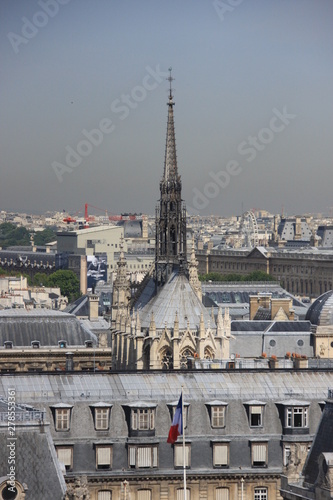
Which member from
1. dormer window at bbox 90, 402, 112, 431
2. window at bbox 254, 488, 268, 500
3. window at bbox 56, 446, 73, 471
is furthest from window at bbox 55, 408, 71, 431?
window at bbox 254, 488, 268, 500

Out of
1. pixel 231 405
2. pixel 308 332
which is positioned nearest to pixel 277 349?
pixel 308 332

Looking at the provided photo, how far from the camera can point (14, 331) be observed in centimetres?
12475

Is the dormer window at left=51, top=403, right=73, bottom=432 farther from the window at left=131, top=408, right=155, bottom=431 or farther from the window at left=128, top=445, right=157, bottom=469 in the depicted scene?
the window at left=128, top=445, right=157, bottom=469

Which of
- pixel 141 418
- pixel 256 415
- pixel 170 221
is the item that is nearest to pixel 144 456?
pixel 141 418

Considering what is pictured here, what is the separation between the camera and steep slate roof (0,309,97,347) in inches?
4906

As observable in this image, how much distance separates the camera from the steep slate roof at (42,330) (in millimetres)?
124625

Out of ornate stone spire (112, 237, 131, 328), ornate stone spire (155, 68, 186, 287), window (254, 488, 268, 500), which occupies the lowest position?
window (254, 488, 268, 500)

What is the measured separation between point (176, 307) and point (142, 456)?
1533 inches

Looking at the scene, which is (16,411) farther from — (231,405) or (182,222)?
(182,222)

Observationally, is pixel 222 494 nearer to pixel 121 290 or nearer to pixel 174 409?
pixel 174 409

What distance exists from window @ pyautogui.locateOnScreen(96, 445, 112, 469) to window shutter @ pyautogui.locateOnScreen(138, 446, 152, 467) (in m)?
1.07

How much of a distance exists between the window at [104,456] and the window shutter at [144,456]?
3.52 feet

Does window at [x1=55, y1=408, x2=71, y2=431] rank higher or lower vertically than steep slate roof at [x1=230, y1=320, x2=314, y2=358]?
lower

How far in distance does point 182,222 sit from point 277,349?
1100 cm
